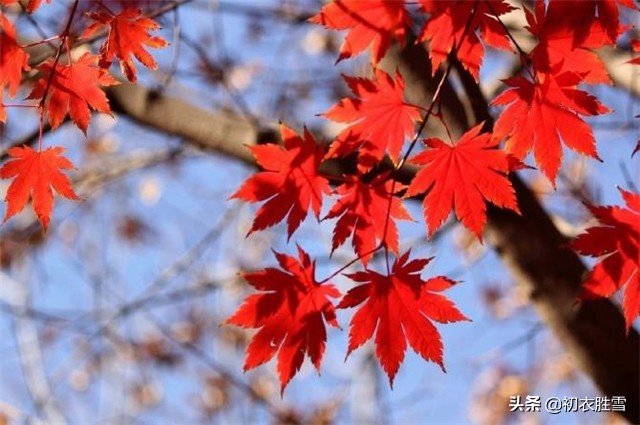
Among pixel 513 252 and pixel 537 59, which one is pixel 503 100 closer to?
pixel 537 59

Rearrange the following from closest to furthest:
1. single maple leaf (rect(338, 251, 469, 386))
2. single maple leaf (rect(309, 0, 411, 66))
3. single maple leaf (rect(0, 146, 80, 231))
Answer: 1. single maple leaf (rect(309, 0, 411, 66))
2. single maple leaf (rect(338, 251, 469, 386))
3. single maple leaf (rect(0, 146, 80, 231))

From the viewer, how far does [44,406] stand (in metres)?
3.28

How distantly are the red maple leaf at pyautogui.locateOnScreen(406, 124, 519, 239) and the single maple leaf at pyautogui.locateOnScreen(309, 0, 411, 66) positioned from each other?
187mm

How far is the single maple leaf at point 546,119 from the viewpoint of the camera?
111 centimetres

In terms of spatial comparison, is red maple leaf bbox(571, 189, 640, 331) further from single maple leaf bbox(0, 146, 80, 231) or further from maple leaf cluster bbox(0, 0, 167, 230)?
single maple leaf bbox(0, 146, 80, 231)

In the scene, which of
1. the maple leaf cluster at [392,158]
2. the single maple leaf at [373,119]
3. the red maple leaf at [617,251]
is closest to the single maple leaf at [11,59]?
the maple leaf cluster at [392,158]

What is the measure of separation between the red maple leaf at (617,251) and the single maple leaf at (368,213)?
29cm

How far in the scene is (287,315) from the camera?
122cm

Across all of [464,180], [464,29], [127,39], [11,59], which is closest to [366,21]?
[464,29]

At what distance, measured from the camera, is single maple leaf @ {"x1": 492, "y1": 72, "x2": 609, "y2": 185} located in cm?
111

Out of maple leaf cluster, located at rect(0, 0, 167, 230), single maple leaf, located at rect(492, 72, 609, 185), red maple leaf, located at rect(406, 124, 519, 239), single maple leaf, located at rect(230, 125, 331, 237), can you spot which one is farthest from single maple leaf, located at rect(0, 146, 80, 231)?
single maple leaf, located at rect(492, 72, 609, 185)

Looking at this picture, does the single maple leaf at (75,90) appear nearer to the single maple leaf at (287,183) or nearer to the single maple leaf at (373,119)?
the single maple leaf at (287,183)

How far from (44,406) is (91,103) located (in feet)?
8.00

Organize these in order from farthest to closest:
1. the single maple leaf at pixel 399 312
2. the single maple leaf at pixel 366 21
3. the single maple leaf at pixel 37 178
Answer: the single maple leaf at pixel 37 178
the single maple leaf at pixel 399 312
the single maple leaf at pixel 366 21
